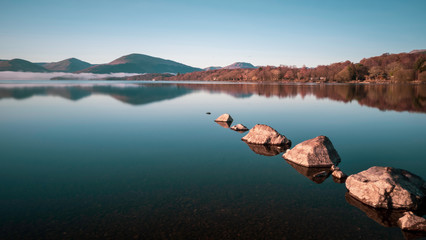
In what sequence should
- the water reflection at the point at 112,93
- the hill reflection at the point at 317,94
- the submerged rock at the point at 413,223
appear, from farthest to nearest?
1. the water reflection at the point at 112,93
2. the hill reflection at the point at 317,94
3. the submerged rock at the point at 413,223

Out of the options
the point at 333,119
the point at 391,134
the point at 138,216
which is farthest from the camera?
the point at 333,119

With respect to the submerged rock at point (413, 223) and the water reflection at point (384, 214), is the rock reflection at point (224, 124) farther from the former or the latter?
the submerged rock at point (413, 223)

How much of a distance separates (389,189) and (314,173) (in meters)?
3.98

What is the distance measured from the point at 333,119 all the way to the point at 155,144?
25035 mm

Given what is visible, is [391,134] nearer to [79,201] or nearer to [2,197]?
[79,201]

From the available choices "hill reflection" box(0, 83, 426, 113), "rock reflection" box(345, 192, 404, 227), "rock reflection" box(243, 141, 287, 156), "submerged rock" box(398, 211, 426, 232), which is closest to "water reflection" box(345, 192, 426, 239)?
"rock reflection" box(345, 192, 404, 227)

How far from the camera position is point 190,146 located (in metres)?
20.3

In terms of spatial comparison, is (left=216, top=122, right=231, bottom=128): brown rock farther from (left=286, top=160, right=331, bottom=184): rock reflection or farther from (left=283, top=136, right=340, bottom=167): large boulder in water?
(left=286, top=160, right=331, bottom=184): rock reflection

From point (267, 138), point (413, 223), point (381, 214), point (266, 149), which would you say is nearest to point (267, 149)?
point (266, 149)

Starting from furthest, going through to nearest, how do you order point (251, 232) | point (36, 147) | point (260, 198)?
point (36, 147) → point (260, 198) → point (251, 232)

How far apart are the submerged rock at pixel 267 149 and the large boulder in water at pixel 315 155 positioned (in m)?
1.94

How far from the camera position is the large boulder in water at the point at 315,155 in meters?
15.3

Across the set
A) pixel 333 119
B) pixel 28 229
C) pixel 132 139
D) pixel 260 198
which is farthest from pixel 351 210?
pixel 333 119

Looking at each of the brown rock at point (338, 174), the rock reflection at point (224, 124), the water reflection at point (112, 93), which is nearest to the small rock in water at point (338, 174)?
the brown rock at point (338, 174)
